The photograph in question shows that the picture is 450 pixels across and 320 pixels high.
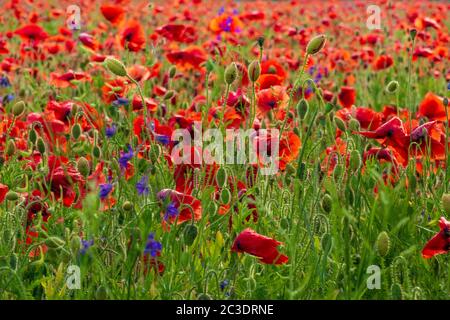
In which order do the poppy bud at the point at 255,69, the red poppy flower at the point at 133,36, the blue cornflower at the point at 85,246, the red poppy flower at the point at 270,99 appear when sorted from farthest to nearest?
the red poppy flower at the point at 133,36 < the red poppy flower at the point at 270,99 < the poppy bud at the point at 255,69 < the blue cornflower at the point at 85,246

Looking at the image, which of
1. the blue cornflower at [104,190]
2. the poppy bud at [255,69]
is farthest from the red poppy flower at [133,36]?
the blue cornflower at [104,190]

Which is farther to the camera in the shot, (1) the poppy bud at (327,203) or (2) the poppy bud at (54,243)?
(1) the poppy bud at (327,203)

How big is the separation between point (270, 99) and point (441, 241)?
91 cm

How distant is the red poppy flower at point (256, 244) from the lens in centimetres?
154

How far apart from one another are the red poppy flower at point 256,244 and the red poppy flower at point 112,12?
2.34 m

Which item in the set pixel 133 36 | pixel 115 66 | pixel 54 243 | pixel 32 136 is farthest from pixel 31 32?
pixel 54 243

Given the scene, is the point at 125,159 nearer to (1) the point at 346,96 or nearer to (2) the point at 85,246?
(2) the point at 85,246

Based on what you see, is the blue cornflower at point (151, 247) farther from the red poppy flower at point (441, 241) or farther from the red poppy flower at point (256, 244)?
the red poppy flower at point (441, 241)

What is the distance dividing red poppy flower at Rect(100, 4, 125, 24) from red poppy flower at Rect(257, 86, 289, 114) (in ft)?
4.97

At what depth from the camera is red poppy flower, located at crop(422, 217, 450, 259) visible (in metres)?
1.58

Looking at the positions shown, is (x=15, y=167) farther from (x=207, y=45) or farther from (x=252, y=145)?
(x=207, y=45)

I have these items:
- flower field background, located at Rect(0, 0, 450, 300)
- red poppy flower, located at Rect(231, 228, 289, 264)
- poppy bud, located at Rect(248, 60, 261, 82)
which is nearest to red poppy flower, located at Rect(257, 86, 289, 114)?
flower field background, located at Rect(0, 0, 450, 300)

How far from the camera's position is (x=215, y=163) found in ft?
6.73

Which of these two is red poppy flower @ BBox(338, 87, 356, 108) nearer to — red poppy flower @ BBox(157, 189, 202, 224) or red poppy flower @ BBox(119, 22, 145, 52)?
red poppy flower @ BBox(119, 22, 145, 52)
